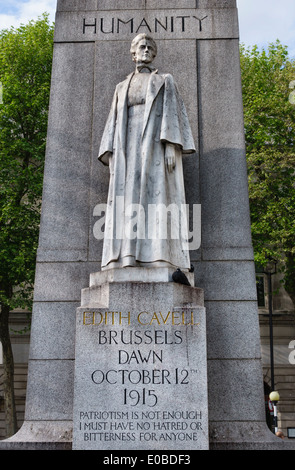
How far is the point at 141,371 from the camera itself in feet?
28.0

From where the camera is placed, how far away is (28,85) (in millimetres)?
28141

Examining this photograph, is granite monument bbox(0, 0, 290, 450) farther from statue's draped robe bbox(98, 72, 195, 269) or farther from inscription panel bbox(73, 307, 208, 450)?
statue's draped robe bbox(98, 72, 195, 269)

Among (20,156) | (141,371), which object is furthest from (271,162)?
(141,371)

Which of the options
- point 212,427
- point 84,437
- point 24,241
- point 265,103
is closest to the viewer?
point 84,437

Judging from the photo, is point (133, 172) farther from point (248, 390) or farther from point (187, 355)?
point (248, 390)

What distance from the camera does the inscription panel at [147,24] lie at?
12312mm

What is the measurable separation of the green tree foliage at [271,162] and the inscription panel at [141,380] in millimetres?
17581

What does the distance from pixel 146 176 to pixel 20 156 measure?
1877cm

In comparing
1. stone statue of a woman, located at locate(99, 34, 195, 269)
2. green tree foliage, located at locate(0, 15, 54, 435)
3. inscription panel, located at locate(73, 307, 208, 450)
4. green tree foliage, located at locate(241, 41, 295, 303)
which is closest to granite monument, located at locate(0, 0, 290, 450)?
inscription panel, located at locate(73, 307, 208, 450)

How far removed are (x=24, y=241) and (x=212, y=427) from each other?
54.6 feet

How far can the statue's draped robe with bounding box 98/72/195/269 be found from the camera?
9.49 m

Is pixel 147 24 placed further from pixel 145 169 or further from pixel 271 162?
pixel 271 162
